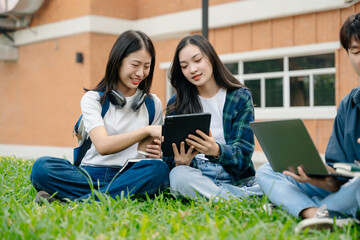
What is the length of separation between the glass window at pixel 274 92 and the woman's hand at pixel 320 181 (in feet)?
26.2

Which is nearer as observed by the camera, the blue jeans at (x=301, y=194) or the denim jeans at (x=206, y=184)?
the blue jeans at (x=301, y=194)

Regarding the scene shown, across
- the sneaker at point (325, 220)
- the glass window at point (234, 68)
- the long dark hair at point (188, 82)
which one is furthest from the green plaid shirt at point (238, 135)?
the glass window at point (234, 68)

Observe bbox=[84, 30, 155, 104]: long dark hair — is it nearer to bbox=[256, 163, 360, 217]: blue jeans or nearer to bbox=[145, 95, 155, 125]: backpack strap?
bbox=[145, 95, 155, 125]: backpack strap

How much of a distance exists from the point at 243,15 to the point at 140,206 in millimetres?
8097

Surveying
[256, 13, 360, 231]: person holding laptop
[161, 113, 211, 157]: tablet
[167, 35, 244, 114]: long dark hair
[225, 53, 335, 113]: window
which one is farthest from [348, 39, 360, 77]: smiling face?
[225, 53, 335, 113]: window

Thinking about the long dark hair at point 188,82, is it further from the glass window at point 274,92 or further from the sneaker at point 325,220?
the glass window at point 274,92

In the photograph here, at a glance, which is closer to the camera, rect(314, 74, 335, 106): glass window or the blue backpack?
the blue backpack

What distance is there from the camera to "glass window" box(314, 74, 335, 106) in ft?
32.6

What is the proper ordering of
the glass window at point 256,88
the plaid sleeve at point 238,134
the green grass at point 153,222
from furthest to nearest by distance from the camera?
the glass window at point 256,88, the plaid sleeve at point 238,134, the green grass at point 153,222

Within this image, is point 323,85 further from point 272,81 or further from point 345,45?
point 345,45

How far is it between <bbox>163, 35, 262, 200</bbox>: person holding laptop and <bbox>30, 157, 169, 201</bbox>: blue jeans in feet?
0.46

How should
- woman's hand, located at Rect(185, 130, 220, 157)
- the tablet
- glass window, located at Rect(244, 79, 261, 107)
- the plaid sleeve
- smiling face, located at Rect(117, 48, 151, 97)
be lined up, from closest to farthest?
the tablet → woman's hand, located at Rect(185, 130, 220, 157) → the plaid sleeve → smiling face, located at Rect(117, 48, 151, 97) → glass window, located at Rect(244, 79, 261, 107)

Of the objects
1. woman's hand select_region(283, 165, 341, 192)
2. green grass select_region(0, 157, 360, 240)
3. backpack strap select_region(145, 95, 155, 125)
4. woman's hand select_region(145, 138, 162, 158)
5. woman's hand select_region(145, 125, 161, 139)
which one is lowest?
green grass select_region(0, 157, 360, 240)

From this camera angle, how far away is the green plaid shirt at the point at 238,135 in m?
3.71
